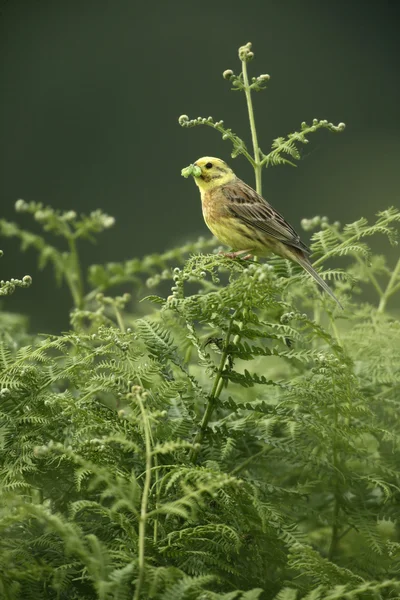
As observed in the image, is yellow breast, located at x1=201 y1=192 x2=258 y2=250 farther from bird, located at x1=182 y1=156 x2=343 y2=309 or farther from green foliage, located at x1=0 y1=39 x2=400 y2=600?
green foliage, located at x1=0 y1=39 x2=400 y2=600

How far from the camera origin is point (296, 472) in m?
2.00

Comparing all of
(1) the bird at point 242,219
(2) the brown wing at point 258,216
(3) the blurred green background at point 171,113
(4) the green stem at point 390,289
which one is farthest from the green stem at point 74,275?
(3) the blurred green background at point 171,113

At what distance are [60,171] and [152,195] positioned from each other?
121 centimetres

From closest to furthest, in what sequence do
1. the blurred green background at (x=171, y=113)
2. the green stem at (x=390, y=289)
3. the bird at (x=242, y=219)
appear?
the green stem at (x=390, y=289)
the bird at (x=242, y=219)
the blurred green background at (x=171, y=113)

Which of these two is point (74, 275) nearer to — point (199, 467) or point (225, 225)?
point (225, 225)

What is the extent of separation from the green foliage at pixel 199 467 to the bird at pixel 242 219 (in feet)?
3.26

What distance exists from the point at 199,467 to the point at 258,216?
6.37 feet

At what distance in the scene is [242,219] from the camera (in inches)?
131

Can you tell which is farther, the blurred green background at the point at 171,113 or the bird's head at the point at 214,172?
the blurred green background at the point at 171,113

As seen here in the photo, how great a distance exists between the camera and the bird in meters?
3.23

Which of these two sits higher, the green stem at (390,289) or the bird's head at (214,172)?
the bird's head at (214,172)

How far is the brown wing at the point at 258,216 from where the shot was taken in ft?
10.7

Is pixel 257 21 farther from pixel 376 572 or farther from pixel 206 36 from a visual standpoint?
pixel 376 572

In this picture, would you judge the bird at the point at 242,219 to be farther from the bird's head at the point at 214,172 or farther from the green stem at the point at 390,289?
the green stem at the point at 390,289
